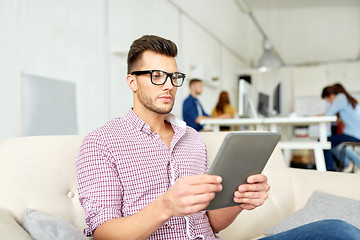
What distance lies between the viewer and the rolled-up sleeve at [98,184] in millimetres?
1068

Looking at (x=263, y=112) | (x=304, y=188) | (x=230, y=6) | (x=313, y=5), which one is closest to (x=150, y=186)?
(x=304, y=188)

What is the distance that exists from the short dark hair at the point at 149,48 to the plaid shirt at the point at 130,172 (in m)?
0.19

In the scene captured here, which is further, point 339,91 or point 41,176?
point 339,91

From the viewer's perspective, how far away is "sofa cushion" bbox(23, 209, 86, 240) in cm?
94

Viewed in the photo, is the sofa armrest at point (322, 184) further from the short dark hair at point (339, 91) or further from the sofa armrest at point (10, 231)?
the short dark hair at point (339, 91)

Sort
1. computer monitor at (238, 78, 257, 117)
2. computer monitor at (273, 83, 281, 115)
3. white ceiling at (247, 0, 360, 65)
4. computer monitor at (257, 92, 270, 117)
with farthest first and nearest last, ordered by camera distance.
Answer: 1. white ceiling at (247, 0, 360, 65)
2. computer monitor at (273, 83, 281, 115)
3. computer monitor at (257, 92, 270, 117)
4. computer monitor at (238, 78, 257, 117)

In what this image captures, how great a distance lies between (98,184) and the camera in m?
1.08

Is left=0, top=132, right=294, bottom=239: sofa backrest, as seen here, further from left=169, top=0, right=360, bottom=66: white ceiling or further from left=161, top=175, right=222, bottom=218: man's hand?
left=169, top=0, right=360, bottom=66: white ceiling

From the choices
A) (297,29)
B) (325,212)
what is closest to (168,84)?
(325,212)

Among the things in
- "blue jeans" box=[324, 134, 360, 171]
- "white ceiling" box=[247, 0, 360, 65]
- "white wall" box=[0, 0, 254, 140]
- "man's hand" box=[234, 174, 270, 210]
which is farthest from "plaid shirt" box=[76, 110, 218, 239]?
"white ceiling" box=[247, 0, 360, 65]

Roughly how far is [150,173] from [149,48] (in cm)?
44

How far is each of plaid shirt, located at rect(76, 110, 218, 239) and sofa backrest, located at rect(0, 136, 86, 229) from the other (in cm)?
13

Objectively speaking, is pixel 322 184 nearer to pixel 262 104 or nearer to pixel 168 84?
pixel 168 84

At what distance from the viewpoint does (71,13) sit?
3.49 metres
